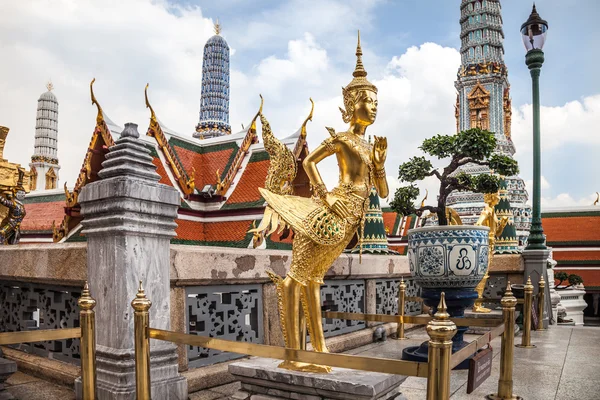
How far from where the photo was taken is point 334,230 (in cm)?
316

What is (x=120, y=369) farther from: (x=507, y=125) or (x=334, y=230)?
(x=507, y=125)

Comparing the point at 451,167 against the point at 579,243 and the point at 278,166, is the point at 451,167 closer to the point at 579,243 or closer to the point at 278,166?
the point at 278,166

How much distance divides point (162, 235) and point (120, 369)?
3.08ft

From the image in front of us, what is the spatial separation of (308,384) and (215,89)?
3416 centimetres

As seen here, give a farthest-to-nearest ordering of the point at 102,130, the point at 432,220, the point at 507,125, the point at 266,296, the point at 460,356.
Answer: the point at 507,125
the point at 432,220
the point at 102,130
the point at 266,296
the point at 460,356

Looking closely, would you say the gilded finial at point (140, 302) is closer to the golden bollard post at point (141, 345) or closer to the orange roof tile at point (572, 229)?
the golden bollard post at point (141, 345)

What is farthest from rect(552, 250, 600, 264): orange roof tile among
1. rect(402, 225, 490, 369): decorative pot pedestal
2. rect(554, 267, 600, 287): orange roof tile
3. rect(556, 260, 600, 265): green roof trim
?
rect(402, 225, 490, 369): decorative pot pedestal

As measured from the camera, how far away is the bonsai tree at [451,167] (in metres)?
5.57

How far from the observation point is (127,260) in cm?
332

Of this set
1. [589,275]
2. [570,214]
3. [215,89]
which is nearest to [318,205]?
[589,275]

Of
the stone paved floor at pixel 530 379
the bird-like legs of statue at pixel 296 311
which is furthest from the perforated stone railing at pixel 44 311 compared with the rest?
the bird-like legs of statue at pixel 296 311

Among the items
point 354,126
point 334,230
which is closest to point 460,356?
point 334,230

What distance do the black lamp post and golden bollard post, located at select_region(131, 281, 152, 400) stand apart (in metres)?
7.60

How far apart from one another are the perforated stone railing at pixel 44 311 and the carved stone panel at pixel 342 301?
2.59 m
